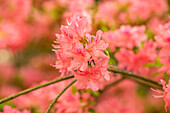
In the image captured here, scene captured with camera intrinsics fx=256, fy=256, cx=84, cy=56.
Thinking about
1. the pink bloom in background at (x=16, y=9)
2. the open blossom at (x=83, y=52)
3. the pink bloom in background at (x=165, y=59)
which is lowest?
the pink bloom in background at (x=165, y=59)

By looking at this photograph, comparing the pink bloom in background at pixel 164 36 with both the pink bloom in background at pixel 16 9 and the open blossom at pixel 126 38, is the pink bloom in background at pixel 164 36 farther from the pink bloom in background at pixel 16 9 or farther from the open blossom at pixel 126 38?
the pink bloom in background at pixel 16 9

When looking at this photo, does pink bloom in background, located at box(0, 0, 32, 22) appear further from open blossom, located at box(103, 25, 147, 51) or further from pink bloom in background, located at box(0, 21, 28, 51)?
open blossom, located at box(103, 25, 147, 51)

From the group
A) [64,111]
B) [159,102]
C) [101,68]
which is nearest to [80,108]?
[64,111]

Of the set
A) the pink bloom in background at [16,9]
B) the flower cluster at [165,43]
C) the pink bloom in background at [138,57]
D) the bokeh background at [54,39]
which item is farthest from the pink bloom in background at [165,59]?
the pink bloom in background at [16,9]

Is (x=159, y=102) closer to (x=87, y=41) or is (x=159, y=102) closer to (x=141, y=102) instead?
(x=141, y=102)

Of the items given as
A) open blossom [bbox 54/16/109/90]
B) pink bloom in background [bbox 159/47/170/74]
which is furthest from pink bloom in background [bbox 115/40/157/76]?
open blossom [bbox 54/16/109/90]

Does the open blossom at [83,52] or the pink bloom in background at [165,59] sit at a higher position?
the open blossom at [83,52]
